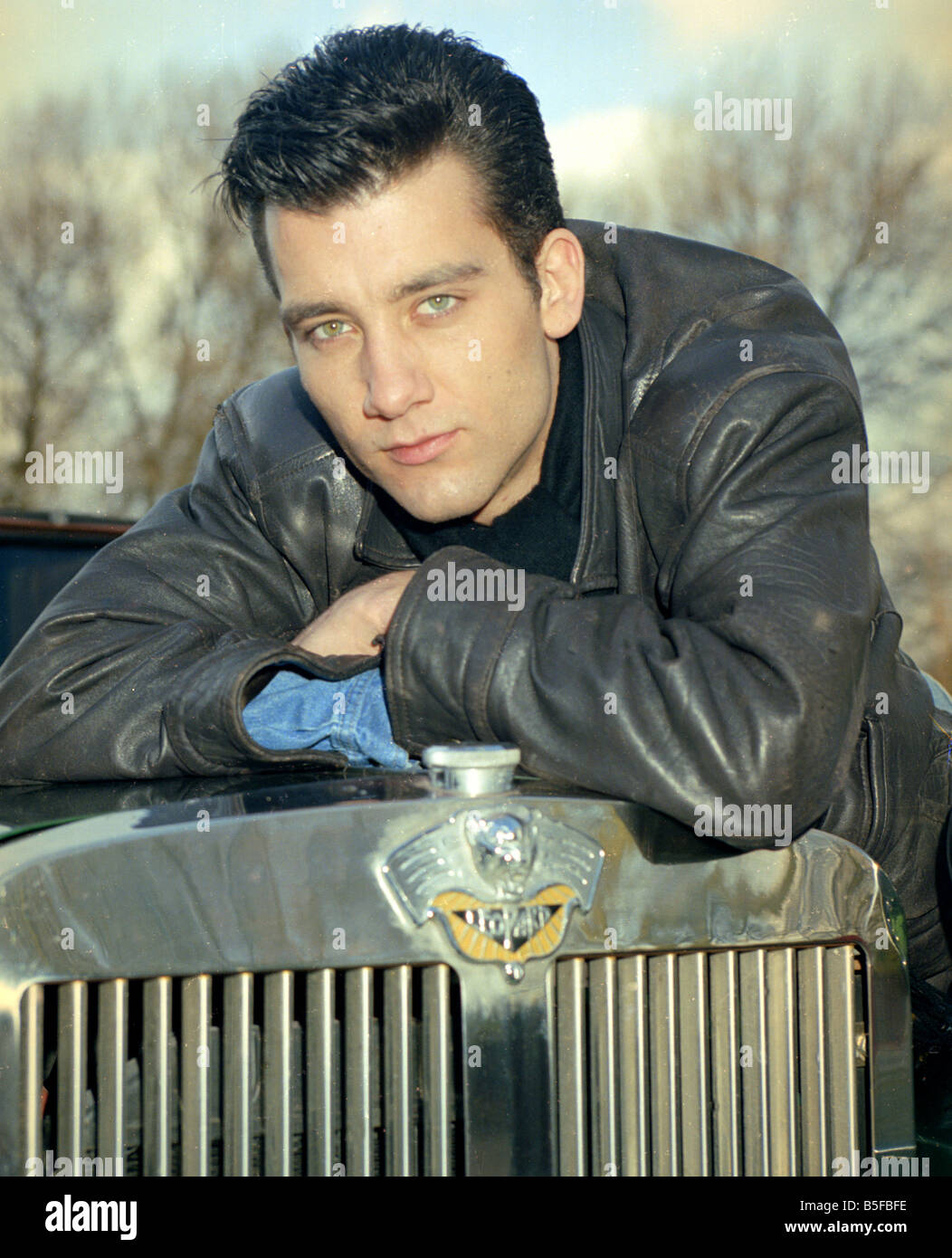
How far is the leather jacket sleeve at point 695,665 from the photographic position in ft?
4.75

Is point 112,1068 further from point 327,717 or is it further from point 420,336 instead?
point 420,336

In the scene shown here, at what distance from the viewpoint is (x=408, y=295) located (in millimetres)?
1845

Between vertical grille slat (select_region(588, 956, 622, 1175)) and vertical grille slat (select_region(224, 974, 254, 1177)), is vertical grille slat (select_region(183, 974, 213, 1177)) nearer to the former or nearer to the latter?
vertical grille slat (select_region(224, 974, 254, 1177))

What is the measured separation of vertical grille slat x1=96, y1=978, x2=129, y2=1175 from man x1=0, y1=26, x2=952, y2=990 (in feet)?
1.49

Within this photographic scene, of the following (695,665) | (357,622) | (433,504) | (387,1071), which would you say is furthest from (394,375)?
(387,1071)

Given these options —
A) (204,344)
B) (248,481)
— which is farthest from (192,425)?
(248,481)

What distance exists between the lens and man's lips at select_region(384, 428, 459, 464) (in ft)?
6.36

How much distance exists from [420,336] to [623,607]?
0.55 metres

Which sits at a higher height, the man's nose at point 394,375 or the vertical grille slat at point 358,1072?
the man's nose at point 394,375

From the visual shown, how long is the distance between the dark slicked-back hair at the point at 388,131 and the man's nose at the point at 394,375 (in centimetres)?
22

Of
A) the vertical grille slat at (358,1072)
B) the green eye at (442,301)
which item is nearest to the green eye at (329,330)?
the green eye at (442,301)
